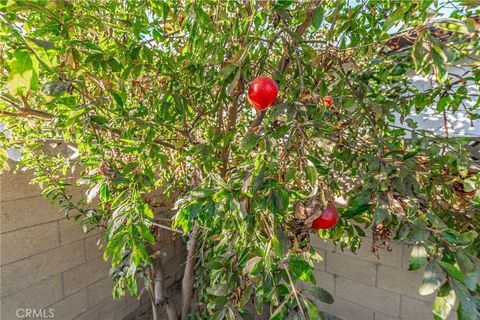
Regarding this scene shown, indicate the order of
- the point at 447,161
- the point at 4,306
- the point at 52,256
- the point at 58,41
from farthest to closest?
the point at 52,256
the point at 4,306
the point at 447,161
the point at 58,41

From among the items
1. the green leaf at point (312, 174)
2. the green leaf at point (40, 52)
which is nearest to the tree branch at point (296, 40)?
the green leaf at point (312, 174)

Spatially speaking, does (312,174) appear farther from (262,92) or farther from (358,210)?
(262,92)

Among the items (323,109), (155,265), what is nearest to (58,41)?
(323,109)

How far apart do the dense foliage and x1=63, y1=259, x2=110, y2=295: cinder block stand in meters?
0.96

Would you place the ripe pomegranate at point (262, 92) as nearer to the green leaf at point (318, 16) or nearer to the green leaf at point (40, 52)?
the green leaf at point (318, 16)

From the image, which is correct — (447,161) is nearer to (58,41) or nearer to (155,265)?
(58,41)

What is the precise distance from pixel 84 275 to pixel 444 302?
8.11 feet

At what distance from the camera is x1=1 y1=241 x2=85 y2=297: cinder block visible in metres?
1.77

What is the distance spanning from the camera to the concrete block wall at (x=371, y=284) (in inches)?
88.4

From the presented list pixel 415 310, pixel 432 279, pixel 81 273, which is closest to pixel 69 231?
pixel 81 273

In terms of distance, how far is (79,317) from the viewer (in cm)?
221

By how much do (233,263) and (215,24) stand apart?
1.05 m

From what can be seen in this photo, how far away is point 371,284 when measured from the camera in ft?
7.99

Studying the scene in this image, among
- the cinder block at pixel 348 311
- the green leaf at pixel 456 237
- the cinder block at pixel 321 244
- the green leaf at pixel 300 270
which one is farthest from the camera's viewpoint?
the cinder block at pixel 321 244
